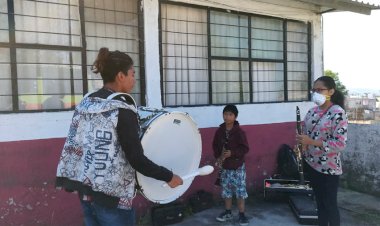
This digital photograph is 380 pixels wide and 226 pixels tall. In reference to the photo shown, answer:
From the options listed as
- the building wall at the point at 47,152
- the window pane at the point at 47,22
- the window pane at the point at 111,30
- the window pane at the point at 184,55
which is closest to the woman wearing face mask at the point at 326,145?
the building wall at the point at 47,152

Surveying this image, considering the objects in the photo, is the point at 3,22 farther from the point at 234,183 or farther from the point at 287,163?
the point at 287,163

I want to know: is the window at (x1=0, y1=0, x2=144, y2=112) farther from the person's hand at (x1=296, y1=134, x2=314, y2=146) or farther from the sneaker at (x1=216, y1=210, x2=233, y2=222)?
the person's hand at (x1=296, y1=134, x2=314, y2=146)

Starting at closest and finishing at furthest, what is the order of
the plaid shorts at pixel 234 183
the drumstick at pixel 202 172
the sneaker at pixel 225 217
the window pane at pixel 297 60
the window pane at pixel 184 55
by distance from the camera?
the drumstick at pixel 202 172 < the plaid shorts at pixel 234 183 < the sneaker at pixel 225 217 < the window pane at pixel 184 55 < the window pane at pixel 297 60

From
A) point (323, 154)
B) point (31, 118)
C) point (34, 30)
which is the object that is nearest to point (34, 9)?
point (34, 30)

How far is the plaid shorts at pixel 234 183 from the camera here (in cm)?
484

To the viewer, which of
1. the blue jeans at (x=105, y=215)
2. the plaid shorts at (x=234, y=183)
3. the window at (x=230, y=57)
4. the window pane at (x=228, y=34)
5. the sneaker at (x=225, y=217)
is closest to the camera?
the blue jeans at (x=105, y=215)

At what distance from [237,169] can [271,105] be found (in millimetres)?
1986

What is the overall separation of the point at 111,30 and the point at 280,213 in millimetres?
3393

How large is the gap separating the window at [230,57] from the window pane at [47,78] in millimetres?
1283

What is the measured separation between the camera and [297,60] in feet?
23.2

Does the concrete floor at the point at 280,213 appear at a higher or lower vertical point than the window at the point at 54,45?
lower

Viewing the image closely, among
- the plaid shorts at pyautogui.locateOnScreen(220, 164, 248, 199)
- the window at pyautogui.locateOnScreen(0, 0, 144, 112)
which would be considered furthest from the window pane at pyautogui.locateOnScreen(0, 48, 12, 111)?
the plaid shorts at pyautogui.locateOnScreen(220, 164, 248, 199)

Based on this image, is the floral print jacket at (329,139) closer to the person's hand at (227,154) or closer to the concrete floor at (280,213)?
the person's hand at (227,154)

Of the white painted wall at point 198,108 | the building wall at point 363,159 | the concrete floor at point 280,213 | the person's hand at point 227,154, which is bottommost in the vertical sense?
the concrete floor at point 280,213
